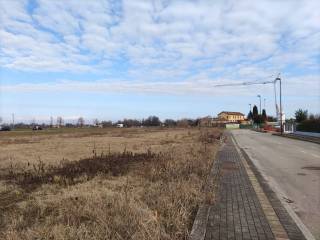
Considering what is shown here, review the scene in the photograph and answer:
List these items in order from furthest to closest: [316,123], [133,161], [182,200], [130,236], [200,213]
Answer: [316,123] → [133,161] → [182,200] → [200,213] → [130,236]

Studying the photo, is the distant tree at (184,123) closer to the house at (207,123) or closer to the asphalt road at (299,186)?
the house at (207,123)

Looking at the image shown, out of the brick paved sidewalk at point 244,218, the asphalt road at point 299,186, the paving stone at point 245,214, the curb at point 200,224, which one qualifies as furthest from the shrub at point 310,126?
the curb at point 200,224

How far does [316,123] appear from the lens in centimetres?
4641

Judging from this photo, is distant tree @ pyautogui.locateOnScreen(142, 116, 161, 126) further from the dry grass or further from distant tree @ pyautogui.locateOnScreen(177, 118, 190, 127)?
the dry grass

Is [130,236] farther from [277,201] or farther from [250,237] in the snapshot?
[277,201]

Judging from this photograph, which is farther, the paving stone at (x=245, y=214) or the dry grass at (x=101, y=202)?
the paving stone at (x=245, y=214)

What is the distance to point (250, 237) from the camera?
221 inches

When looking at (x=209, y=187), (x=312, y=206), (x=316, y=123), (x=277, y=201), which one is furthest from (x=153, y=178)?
(x=316, y=123)

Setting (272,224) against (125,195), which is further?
(125,195)

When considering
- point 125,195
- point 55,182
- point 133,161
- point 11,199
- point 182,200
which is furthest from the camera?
point 133,161

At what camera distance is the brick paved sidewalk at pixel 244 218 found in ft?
18.8

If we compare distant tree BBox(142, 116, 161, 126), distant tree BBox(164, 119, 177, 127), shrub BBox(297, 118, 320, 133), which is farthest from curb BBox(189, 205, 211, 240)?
distant tree BBox(142, 116, 161, 126)

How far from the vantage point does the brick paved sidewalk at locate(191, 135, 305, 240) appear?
574 centimetres

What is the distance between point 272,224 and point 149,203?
90.7 inches
